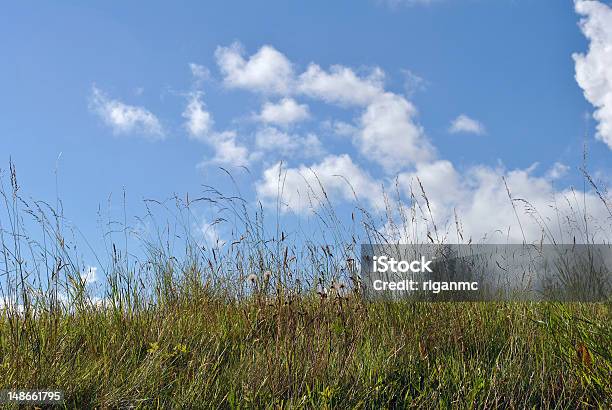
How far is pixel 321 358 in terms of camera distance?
9.96ft

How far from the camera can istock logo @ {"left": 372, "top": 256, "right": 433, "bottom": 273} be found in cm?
459

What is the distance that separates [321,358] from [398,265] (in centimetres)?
173

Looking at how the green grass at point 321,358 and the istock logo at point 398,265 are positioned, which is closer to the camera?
the green grass at point 321,358

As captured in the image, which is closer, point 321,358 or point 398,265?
point 321,358

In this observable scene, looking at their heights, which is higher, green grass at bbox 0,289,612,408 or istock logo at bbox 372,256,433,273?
istock logo at bbox 372,256,433,273

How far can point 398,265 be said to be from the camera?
4.61 metres

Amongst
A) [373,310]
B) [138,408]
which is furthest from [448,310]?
[138,408]

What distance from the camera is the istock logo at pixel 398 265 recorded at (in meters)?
4.59

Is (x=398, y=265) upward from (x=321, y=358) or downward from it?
upward

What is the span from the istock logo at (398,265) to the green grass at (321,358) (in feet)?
1.53

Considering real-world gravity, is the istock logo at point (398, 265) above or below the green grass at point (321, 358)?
above

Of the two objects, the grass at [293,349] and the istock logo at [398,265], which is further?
the istock logo at [398,265]

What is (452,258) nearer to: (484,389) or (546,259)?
(546,259)

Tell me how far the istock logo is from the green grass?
47cm
